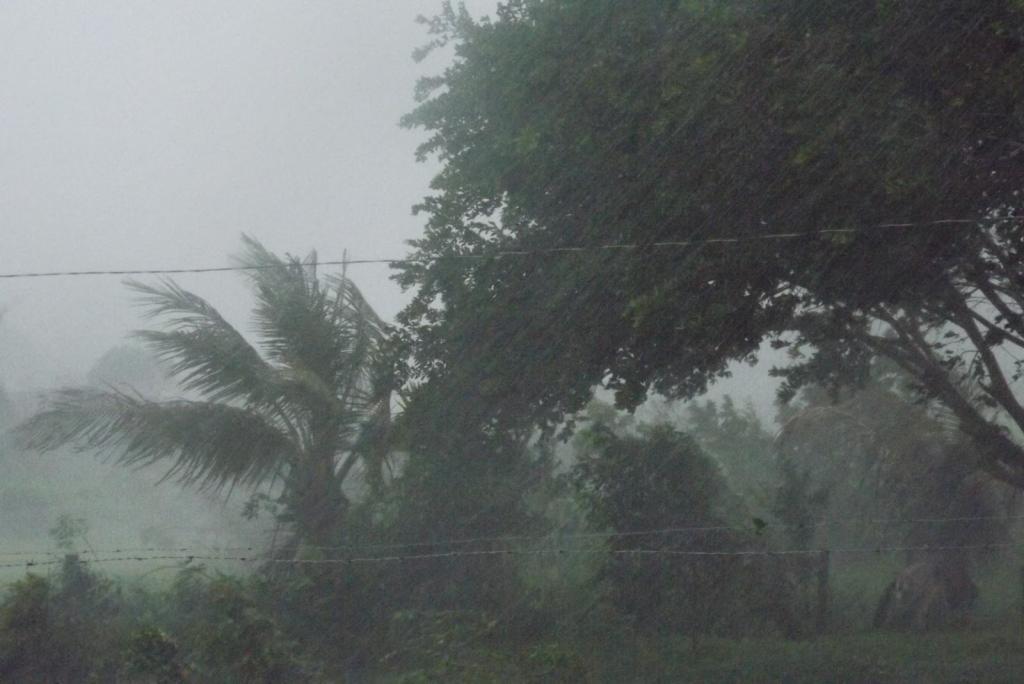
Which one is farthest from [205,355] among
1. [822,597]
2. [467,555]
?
[822,597]

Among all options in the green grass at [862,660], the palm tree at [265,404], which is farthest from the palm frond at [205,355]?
the green grass at [862,660]

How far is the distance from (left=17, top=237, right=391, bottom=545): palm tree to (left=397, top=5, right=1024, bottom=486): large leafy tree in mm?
1363

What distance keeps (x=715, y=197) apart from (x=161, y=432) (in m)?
5.97

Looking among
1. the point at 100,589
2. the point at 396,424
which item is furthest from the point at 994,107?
the point at 100,589

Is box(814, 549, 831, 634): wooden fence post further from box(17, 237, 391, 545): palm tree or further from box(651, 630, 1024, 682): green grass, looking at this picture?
box(17, 237, 391, 545): palm tree

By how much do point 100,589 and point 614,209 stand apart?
6.39 meters

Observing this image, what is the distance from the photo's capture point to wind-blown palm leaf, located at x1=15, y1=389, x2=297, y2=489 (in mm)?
10508

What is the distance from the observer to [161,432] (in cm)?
1062

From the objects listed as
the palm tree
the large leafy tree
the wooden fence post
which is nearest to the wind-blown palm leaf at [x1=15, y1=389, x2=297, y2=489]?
the palm tree

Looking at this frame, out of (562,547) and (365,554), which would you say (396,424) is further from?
(562,547)

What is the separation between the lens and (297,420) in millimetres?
11133

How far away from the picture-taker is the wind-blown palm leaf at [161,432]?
1051cm

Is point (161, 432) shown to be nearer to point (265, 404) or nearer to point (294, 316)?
point (265, 404)

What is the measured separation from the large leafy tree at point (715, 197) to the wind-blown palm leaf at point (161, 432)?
81.7 inches
